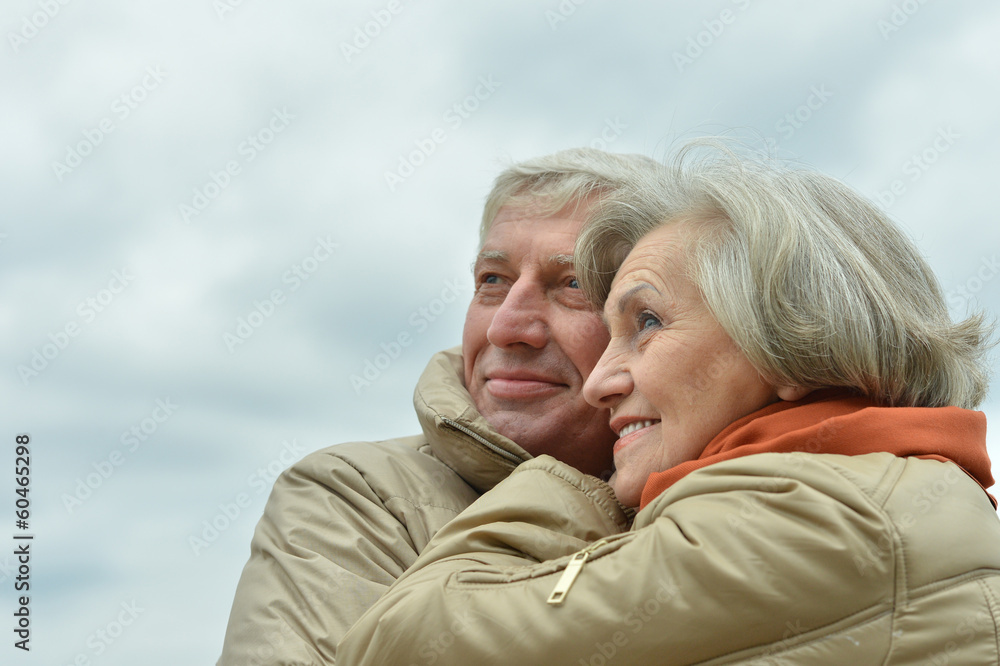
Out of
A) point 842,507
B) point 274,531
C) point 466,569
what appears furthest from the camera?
point 274,531

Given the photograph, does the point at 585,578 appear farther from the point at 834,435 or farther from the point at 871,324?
the point at 871,324

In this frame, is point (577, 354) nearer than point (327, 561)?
No

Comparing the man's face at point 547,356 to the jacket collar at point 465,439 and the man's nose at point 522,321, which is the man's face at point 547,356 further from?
the jacket collar at point 465,439

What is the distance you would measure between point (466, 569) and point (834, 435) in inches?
29.1

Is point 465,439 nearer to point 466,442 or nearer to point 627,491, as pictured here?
point 466,442

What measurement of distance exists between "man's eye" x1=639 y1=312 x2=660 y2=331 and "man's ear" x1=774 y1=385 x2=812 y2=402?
13.6 inches

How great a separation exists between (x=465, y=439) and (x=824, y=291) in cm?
129

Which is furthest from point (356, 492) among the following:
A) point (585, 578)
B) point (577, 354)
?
point (585, 578)

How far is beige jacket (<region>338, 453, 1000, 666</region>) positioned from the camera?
4.75 ft

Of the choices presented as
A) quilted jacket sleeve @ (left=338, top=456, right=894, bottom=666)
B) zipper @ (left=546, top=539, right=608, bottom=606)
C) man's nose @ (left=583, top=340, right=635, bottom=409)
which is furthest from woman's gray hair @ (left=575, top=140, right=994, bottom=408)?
zipper @ (left=546, top=539, right=608, bottom=606)

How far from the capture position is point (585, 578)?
1558 millimetres

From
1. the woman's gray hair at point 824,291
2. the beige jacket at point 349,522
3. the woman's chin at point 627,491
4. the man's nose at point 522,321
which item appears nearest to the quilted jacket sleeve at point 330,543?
the beige jacket at point 349,522

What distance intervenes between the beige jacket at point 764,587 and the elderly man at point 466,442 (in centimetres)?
87

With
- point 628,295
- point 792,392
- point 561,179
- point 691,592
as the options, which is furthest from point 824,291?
point 561,179
